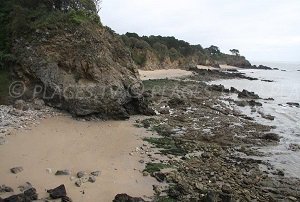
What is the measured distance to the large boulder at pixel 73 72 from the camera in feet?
65.3

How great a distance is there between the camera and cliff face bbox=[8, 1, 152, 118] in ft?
65.3

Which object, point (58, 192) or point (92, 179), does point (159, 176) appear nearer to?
point (92, 179)

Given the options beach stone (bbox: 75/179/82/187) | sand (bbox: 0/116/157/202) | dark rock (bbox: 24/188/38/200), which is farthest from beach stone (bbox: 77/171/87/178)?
dark rock (bbox: 24/188/38/200)

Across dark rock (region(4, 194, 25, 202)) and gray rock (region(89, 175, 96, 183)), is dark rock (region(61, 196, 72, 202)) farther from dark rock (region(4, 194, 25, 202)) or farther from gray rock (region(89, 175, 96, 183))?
gray rock (region(89, 175, 96, 183))

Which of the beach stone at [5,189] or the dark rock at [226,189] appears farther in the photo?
the dark rock at [226,189]

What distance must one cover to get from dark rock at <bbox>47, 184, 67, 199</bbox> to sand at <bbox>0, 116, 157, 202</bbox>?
0.32 m

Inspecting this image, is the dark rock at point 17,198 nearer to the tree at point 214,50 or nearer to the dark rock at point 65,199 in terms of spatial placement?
the dark rock at point 65,199

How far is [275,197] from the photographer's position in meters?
12.0

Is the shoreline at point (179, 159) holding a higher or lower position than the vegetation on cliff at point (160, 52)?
lower

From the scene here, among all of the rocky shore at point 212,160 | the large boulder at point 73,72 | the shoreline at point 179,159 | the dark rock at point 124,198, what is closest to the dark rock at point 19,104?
the large boulder at point 73,72

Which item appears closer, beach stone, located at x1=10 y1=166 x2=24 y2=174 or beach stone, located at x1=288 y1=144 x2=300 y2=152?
beach stone, located at x1=10 y1=166 x2=24 y2=174

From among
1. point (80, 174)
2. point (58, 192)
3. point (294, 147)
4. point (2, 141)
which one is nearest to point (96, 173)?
point (80, 174)

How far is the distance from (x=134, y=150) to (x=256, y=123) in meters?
12.0

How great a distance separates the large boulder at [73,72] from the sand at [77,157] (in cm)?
164
